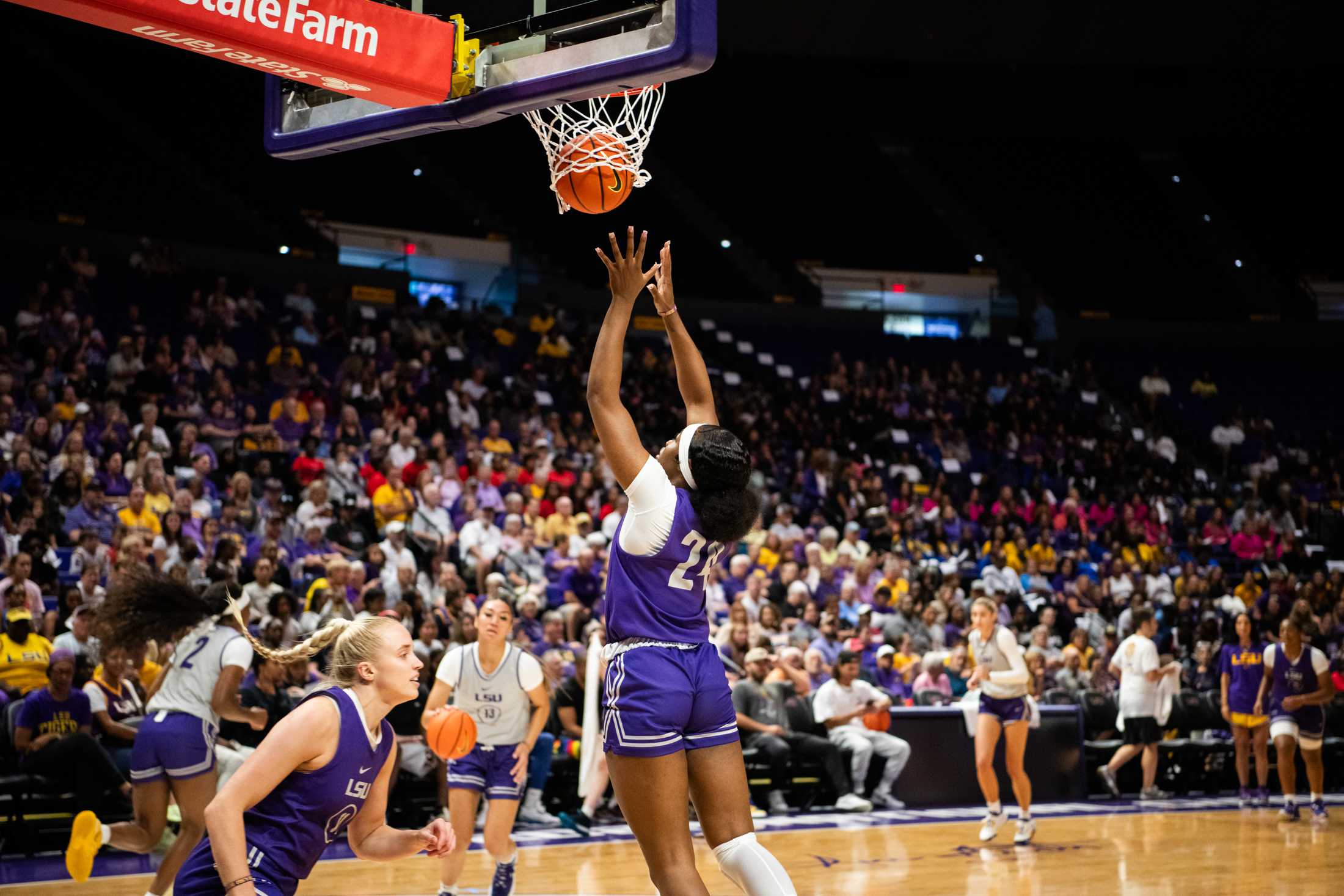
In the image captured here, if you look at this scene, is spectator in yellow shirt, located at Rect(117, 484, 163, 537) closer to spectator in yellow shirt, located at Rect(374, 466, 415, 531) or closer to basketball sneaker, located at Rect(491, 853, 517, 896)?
spectator in yellow shirt, located at Rect(374, 466, 415, 531)

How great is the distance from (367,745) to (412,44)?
255 centimetres

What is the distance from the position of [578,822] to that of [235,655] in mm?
4088

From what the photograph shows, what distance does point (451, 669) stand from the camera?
7.20 metres

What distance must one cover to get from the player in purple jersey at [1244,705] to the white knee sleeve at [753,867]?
9.55 m

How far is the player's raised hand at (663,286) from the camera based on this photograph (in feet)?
14.6

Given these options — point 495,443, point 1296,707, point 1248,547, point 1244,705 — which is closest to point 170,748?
point 1296,707

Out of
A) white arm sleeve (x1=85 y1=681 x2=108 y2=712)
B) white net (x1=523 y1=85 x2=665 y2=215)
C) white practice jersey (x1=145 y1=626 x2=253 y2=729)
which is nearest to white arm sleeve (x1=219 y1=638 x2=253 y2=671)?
white practice jersey (x1=145 y1=626 x2=253 y2=729)

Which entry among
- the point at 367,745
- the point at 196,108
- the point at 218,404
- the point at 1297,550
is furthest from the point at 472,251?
the point at 367,745

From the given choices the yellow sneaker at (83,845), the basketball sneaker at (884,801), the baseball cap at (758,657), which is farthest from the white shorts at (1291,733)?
the yellow sneaker at (83,845)

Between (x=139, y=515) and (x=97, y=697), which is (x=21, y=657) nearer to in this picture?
(x=97, y=697)

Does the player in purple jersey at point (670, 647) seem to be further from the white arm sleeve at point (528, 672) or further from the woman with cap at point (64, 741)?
the woman with cap at point (64, 741)

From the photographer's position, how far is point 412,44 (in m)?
4.86

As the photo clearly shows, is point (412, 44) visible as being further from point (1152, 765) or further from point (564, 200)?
point (1152, 765)

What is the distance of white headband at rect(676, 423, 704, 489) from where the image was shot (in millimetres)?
4094
